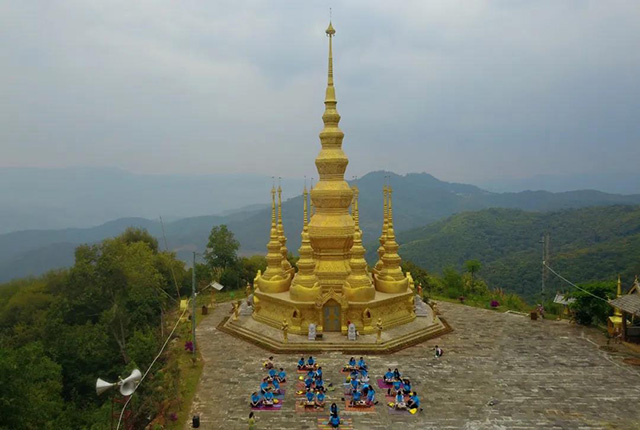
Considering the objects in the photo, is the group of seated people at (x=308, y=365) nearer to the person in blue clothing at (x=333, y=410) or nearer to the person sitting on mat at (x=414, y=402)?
the person in blue clothing at (x=333, y=410)

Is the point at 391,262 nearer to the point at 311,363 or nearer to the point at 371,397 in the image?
the point at 311,363

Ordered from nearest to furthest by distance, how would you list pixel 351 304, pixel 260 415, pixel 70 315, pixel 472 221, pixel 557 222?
1. pixel 260 415
2. pixel 351 304
3. pixel 70 315
4. pixel 557 222
5. pixel 472 221

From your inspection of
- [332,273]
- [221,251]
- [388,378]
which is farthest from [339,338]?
[221,251]

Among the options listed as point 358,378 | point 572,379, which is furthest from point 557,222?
point 358,378

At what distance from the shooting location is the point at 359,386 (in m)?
19.1

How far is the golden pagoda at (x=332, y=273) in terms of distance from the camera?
85.6ft

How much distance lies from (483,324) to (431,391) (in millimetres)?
11735

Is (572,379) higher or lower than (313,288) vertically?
lower

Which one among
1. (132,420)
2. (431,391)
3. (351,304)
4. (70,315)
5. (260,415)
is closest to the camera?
(132,420)

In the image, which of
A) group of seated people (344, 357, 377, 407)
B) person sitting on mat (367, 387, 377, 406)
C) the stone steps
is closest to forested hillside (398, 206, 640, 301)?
the stone steps

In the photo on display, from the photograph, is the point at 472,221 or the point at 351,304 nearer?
the point at 351,304

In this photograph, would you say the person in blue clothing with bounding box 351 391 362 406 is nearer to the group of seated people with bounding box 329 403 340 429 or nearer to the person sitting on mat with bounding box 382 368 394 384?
the group of seated people with bounding box 329 403 340 429

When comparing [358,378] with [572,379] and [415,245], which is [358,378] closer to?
[572,379]

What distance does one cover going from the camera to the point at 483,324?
2958 cm
